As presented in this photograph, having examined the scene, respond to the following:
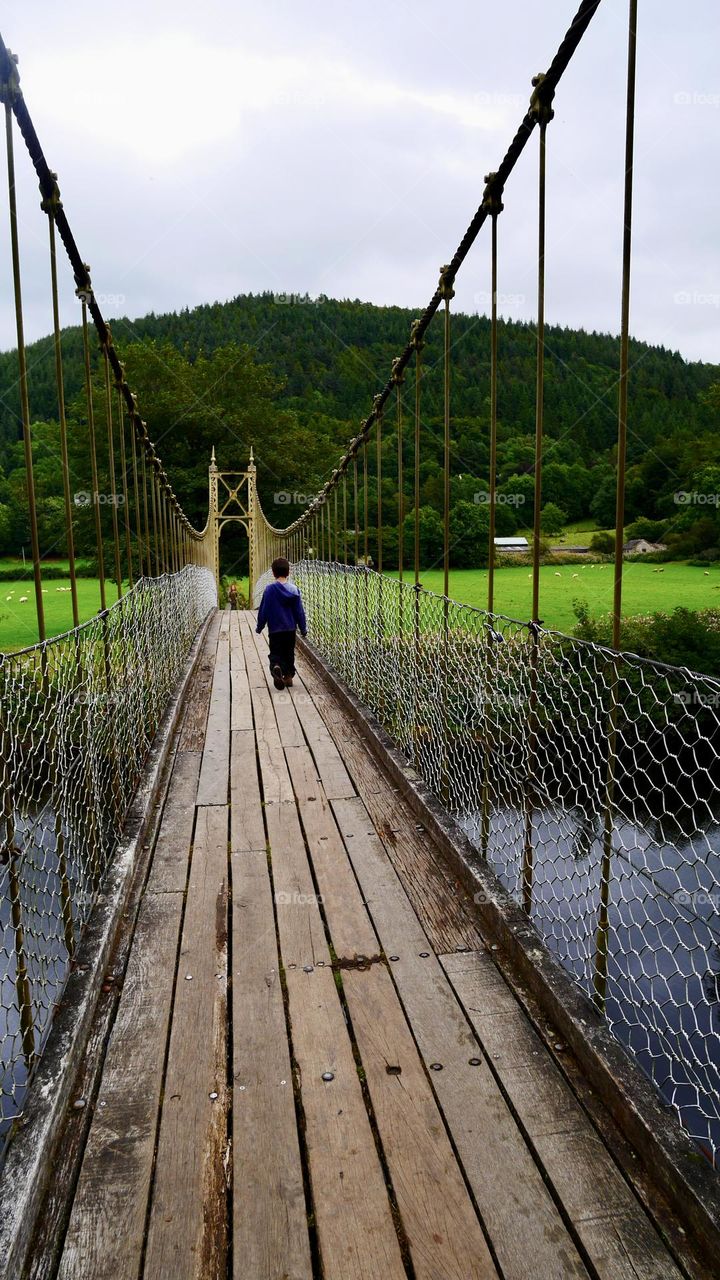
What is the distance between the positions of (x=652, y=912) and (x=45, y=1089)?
18.5ft

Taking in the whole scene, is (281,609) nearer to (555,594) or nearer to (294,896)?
(294,896)

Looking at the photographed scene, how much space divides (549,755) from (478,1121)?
292 centimetres

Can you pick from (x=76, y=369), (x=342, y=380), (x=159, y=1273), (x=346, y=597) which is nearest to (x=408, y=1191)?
(x=159, y=1273)

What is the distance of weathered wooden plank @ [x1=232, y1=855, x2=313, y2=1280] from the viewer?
1.14 metres

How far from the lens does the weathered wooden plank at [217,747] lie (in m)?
3.25

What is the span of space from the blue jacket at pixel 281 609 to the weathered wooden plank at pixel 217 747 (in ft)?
1.70

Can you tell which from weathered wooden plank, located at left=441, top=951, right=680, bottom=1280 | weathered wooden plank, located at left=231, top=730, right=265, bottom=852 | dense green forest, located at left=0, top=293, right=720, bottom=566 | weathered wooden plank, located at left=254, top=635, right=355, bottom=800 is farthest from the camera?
dense green forest, located at left=0, top=293, right=720, bottom=566

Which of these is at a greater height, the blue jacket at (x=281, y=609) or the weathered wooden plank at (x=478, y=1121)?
the blue jacket at (x=281, y=609)

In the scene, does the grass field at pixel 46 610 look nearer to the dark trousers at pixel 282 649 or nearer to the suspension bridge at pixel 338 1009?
the dark trousers at pixel 282 649

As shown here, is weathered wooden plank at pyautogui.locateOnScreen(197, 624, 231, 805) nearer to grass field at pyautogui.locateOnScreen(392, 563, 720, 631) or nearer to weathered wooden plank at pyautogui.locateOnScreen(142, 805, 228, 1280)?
weathered wooden plank at pyautogui.locateOnScreen(142, 805, 228, 1280)

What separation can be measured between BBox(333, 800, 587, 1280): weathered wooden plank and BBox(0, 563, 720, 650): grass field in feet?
53.6

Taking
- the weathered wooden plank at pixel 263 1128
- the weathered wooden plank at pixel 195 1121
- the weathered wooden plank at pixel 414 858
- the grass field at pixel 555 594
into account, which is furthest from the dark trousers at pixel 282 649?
the grass field at pixel 555 594

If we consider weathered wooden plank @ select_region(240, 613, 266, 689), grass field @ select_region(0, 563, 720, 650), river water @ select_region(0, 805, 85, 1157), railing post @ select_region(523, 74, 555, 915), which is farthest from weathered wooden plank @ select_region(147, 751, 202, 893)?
grass field @ select_region(0, 563, 720, 650)

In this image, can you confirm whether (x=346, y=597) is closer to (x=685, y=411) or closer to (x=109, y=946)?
(x=109, y=946)
